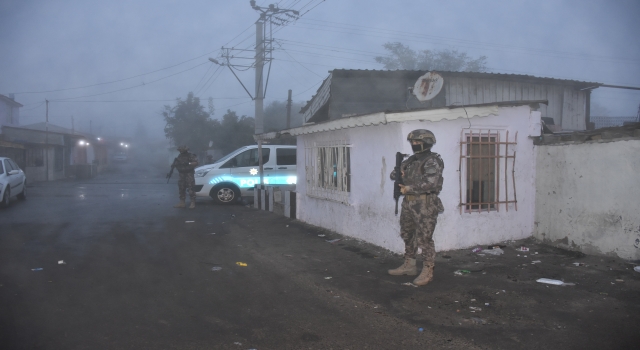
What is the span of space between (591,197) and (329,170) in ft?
14.4

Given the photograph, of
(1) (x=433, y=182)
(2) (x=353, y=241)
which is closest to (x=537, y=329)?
(1) (x=433, y=182)

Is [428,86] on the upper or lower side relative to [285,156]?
upper

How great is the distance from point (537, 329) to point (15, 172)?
14.7 metres

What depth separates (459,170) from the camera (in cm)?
→ 673

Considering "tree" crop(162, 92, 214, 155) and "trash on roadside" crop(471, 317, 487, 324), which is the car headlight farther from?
"tree" crop(162, 92, 214, 155)

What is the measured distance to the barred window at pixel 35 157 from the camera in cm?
2559

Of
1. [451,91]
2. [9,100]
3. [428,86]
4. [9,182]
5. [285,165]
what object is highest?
[9,100]

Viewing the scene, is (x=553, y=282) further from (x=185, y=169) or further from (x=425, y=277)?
(x=185, y=169)

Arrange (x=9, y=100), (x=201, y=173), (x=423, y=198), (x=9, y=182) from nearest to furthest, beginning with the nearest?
(x=423, y=198)
(x=9, y=182)
(x=201, y=173)
(x=9, y=100)

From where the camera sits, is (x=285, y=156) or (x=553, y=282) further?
(x=285, y=156)

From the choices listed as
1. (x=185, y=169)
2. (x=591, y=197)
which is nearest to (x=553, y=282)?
(x=591, y=197)

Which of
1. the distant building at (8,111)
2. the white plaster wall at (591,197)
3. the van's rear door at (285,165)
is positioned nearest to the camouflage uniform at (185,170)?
the van's rear door at (285,165)

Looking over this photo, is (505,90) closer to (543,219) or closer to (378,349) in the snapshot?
(543,219)

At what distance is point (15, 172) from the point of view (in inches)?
531
